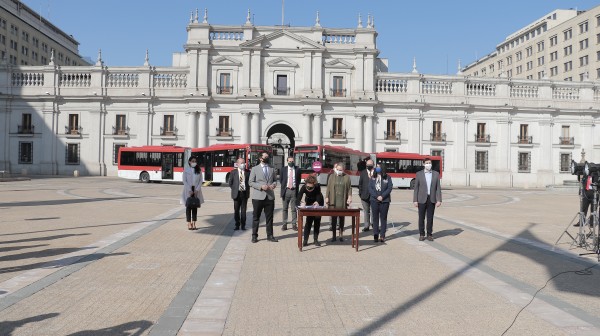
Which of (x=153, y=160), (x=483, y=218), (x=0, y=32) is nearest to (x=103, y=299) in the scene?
(x=483, y=218)

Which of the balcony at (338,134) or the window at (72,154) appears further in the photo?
the window at (72,154)

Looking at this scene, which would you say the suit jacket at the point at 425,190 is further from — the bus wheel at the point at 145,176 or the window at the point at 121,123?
the window at the point at 121,123

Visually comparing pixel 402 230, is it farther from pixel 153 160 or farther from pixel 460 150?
pixel 460 150

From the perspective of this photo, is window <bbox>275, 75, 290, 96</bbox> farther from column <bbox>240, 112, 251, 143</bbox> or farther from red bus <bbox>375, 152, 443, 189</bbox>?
red bus <bbox>375, 152, 443, 189</bbox>

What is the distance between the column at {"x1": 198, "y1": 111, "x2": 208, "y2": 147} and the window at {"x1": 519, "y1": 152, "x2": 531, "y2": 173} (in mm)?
31861

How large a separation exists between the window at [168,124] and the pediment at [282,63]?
36.3 ft

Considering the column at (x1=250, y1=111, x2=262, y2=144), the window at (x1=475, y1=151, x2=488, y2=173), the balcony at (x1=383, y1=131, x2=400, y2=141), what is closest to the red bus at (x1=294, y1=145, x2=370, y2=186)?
the column at (x1=250, y1=111, x2=262, y2=144)

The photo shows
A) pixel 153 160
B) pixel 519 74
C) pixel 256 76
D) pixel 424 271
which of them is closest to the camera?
pixel 424 271

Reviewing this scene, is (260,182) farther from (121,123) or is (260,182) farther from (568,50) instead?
(568,50)

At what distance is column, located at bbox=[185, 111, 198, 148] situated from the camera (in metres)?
46.8

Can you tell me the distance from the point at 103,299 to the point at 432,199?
7632 mm

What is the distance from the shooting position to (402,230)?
13.0 meters

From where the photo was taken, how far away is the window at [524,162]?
49281 millimetres

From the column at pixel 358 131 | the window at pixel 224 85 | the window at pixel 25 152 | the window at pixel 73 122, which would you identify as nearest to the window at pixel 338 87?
the column at pixel 358 131
